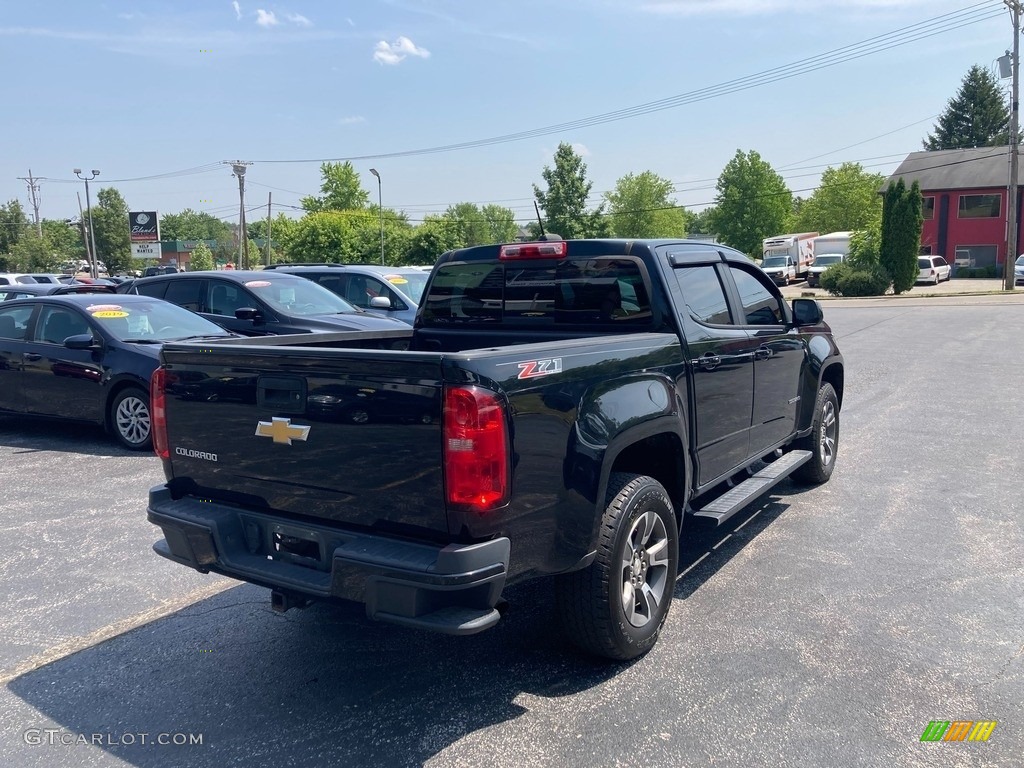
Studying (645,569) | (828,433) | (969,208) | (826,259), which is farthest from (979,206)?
(645,569)

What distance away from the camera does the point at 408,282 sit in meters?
15.1

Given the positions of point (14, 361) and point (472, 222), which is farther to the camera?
point (472, 222)

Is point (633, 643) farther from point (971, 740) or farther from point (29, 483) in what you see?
point (29, 483)

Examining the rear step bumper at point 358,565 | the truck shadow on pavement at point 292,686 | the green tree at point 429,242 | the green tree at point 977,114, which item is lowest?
the truck shadow on pavement at point 292,686

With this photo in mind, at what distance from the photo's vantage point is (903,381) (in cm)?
1209

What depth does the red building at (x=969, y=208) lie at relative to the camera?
5694 cm

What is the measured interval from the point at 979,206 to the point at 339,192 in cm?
5701

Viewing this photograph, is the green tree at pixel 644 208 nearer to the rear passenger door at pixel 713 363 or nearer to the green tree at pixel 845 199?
the green tree at pixel 845 199

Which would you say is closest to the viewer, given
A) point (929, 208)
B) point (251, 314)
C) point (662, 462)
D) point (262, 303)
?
point (662, 462)

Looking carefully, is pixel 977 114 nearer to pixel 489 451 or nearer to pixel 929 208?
pixel 929 208

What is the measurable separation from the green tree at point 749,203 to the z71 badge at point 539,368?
275ft

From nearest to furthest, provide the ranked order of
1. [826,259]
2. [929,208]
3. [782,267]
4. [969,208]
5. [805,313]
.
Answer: [805,313] < [782,267] < [826,259] < [969,208] < [929,208]

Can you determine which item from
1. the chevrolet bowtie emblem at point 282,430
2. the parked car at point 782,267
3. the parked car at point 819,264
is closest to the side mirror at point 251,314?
the chevrolet bowtie emblem at point 282,430

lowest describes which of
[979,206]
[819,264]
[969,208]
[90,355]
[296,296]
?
[90,355]
